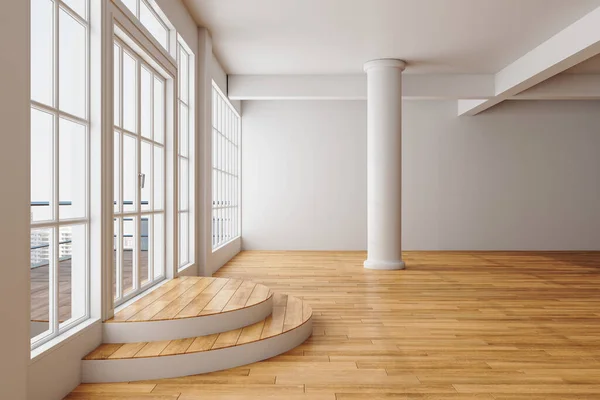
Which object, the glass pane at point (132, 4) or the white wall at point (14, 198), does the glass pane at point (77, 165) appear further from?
the glass pane at point (132, 4)

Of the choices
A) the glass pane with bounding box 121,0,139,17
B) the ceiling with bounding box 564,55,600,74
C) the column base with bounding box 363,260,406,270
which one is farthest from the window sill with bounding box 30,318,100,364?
the ceiling with bounding box 564,55,600,74

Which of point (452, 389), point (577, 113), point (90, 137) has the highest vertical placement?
point (577, 113)

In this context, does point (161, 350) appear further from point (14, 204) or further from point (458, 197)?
point (458, 197)

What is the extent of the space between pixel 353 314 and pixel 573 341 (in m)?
1.73

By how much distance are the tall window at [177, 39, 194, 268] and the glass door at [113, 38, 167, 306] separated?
97 centimetres

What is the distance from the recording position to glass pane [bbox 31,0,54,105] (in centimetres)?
296

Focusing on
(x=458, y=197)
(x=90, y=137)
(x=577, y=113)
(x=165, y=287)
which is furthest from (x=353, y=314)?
(x=577, y=113)

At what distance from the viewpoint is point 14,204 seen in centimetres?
229

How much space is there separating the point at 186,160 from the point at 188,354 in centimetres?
322

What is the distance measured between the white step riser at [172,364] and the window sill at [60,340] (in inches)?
7.1

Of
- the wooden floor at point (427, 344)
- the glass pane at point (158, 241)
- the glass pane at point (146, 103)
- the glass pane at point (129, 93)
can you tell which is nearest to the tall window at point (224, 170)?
the wooden floor at point (427, 344)

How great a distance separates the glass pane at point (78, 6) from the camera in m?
3.30

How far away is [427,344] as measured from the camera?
3.84 m

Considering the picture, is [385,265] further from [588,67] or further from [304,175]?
[588,67]
